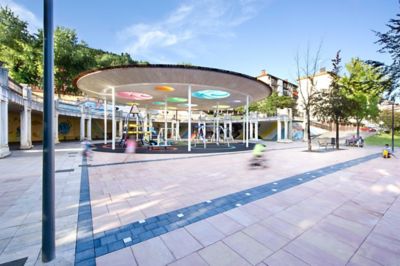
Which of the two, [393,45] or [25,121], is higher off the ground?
[393,45]

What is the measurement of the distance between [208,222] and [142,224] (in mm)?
1255

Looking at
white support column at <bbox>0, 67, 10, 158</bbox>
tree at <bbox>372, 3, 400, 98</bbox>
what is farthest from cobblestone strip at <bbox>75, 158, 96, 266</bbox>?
white support column at <bbox>0, 67, 10, 158</bbox>

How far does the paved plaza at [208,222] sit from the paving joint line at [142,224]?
0.05ft

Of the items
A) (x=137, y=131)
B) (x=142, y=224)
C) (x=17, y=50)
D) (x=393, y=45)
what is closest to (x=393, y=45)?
(x=393, y=45)

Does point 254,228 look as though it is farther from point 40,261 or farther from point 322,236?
point 40,261

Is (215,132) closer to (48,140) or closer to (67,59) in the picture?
(67,59)

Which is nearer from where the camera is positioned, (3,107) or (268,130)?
(3,107)

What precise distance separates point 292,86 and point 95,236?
218ft

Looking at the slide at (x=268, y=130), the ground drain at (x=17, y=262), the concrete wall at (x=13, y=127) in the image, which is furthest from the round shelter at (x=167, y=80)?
the slide at (x=268, y=130)

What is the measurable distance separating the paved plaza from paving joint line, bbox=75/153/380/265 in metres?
0.02

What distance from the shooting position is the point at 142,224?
3.43m

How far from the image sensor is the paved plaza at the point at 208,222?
2.56 metres

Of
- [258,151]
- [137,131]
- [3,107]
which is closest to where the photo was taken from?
[258,151]

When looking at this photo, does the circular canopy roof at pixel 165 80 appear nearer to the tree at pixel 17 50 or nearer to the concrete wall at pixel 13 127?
the concrete wall at pixel 13 127
